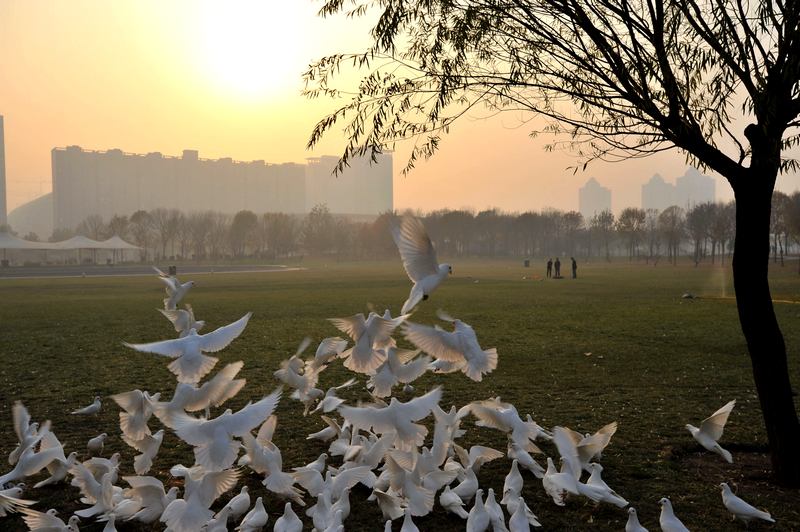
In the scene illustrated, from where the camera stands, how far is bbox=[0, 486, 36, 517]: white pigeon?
634 cm

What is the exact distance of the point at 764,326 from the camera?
7.34 metres

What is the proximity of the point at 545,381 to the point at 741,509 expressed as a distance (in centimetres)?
679

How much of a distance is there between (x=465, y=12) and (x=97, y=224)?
16337 cm

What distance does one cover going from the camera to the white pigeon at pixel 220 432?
5910 mm

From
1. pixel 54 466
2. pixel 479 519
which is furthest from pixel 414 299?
pixel 54 466

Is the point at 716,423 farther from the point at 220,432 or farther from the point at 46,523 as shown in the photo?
the point at 46,523

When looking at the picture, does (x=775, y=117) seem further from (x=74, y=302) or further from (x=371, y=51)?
(x=74, y=302)

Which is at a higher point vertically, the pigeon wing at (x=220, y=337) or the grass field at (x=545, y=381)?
the pigeon wing at (x=220, y=337)

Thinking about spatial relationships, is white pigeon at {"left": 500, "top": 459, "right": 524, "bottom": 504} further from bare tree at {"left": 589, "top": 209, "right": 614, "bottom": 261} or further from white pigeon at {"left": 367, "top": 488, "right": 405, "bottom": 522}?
bare tree at {"left": 589, "top": 209, "right": 614, "bottom": 261}

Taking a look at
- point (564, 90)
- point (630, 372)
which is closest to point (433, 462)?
point (564, 90)

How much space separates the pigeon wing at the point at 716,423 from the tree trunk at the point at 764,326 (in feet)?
1.98

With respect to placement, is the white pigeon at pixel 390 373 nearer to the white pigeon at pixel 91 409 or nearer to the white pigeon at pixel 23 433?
the white pigeon at pixel 23 433

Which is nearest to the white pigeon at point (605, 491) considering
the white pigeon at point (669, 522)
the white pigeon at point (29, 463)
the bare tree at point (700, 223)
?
the white pigeon at point (669, 522)

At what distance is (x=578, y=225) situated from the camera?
13750 centimetres
